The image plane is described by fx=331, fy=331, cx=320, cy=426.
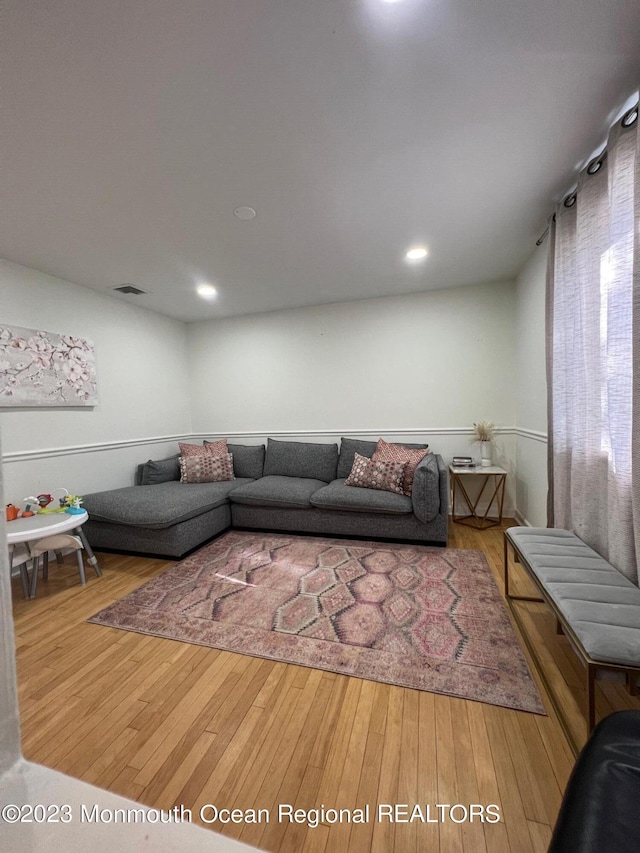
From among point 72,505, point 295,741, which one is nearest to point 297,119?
point 295,741

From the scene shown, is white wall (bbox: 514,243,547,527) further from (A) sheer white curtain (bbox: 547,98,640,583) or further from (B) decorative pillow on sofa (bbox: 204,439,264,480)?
(B) decorative pillow on sofa (bbox: 204,439,264,480)

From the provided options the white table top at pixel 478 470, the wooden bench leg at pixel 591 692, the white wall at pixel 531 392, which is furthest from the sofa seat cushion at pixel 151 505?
the white wall at pixel 531 392

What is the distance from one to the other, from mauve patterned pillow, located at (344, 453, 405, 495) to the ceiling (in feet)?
6.07

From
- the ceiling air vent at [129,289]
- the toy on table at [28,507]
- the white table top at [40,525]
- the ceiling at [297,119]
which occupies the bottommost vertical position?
the white table top at [40,525]

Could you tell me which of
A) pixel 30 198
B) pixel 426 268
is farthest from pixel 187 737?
pixel 426 268

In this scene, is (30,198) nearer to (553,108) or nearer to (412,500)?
(553,108)

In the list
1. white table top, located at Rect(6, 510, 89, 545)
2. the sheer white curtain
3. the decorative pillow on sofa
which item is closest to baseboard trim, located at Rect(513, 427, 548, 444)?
the sheer white curtain

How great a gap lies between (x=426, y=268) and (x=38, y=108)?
2.64 meters

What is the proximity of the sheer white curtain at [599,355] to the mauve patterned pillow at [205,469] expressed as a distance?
3.00 metres

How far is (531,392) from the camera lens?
2.82 m

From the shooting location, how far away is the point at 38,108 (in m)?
1.31

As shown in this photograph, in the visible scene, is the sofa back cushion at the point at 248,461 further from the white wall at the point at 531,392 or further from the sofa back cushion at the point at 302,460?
the white wall at the point at 531,392

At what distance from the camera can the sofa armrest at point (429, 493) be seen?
2.68 metres

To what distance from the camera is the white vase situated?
330 centimetres
